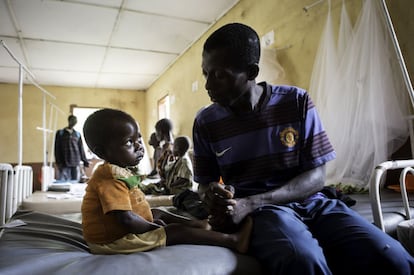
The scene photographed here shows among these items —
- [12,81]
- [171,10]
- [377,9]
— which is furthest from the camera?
[12,81]

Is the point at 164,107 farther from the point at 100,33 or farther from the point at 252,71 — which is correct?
the point at 252,71

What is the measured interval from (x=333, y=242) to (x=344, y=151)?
0.92 metres

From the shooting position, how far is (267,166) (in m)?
0.90

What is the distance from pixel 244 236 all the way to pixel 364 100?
3.45 feet

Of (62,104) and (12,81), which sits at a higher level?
(12,81)

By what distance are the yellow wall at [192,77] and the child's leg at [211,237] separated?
51.0 inches

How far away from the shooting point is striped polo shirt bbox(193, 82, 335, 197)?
904mm

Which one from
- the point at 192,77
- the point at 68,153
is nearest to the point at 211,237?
the point at 192,77

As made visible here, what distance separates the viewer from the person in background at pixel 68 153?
4.31 m

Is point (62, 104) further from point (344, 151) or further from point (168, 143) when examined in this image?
point (344, 151)

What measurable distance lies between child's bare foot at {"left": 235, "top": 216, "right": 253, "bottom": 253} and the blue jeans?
0.04 ft

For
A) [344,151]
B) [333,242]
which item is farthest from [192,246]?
[344,151]

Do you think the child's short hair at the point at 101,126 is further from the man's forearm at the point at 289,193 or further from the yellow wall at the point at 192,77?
the yellow wall at the point at 192,77

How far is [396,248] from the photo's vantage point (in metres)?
0.66
